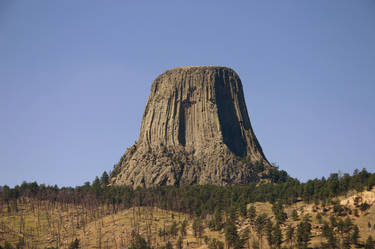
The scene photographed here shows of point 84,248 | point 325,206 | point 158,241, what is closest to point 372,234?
point 325,206

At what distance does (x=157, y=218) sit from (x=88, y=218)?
838 inches

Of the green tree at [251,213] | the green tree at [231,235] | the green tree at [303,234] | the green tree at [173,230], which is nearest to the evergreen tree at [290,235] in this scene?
the green tree at [303,234]

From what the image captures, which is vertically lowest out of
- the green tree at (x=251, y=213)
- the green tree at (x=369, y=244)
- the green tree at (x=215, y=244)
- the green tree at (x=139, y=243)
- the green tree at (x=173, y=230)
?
the green tree at (x=369, y=244)

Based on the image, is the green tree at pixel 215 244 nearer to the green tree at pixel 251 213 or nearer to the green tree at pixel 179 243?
the green tree at pixel 179 243

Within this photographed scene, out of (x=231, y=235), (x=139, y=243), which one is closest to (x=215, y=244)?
(x=231, y=235)

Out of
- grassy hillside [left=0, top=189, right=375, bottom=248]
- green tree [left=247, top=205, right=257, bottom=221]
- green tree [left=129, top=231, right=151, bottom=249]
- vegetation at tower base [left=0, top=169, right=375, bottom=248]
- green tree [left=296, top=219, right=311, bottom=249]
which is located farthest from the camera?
green tree [left=247, top=205, right=257, bottom=221]

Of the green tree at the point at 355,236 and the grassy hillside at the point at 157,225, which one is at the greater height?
the grassy hillside at the point at 157,225

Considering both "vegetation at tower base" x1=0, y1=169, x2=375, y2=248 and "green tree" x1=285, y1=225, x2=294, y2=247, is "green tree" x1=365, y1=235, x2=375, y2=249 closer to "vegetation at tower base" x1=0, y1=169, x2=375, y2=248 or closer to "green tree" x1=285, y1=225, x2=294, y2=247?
"vegetation at tower base" x1=0, y1=169, x2=375, y2=248

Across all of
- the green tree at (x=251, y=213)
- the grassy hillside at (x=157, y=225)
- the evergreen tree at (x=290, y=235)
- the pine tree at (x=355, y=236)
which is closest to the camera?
the pine tree at (x=355, y=236)

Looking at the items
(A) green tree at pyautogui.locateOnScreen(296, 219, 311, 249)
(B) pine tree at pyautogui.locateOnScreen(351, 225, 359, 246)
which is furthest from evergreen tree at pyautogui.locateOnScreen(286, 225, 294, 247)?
(B) pine tree at pyautogui.locateOnScreen(351, 225, 359, 246)

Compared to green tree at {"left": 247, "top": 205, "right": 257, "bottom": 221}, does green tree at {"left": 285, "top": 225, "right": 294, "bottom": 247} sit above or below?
below

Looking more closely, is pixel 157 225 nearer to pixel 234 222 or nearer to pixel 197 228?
pixel 197 228

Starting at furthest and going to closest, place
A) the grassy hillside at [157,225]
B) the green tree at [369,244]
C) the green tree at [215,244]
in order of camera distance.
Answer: the grassy hillside at [157,225] → the green tree at [215,244] → the green tree at [369,244]

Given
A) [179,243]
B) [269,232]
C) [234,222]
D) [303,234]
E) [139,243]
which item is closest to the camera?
[303,234]
